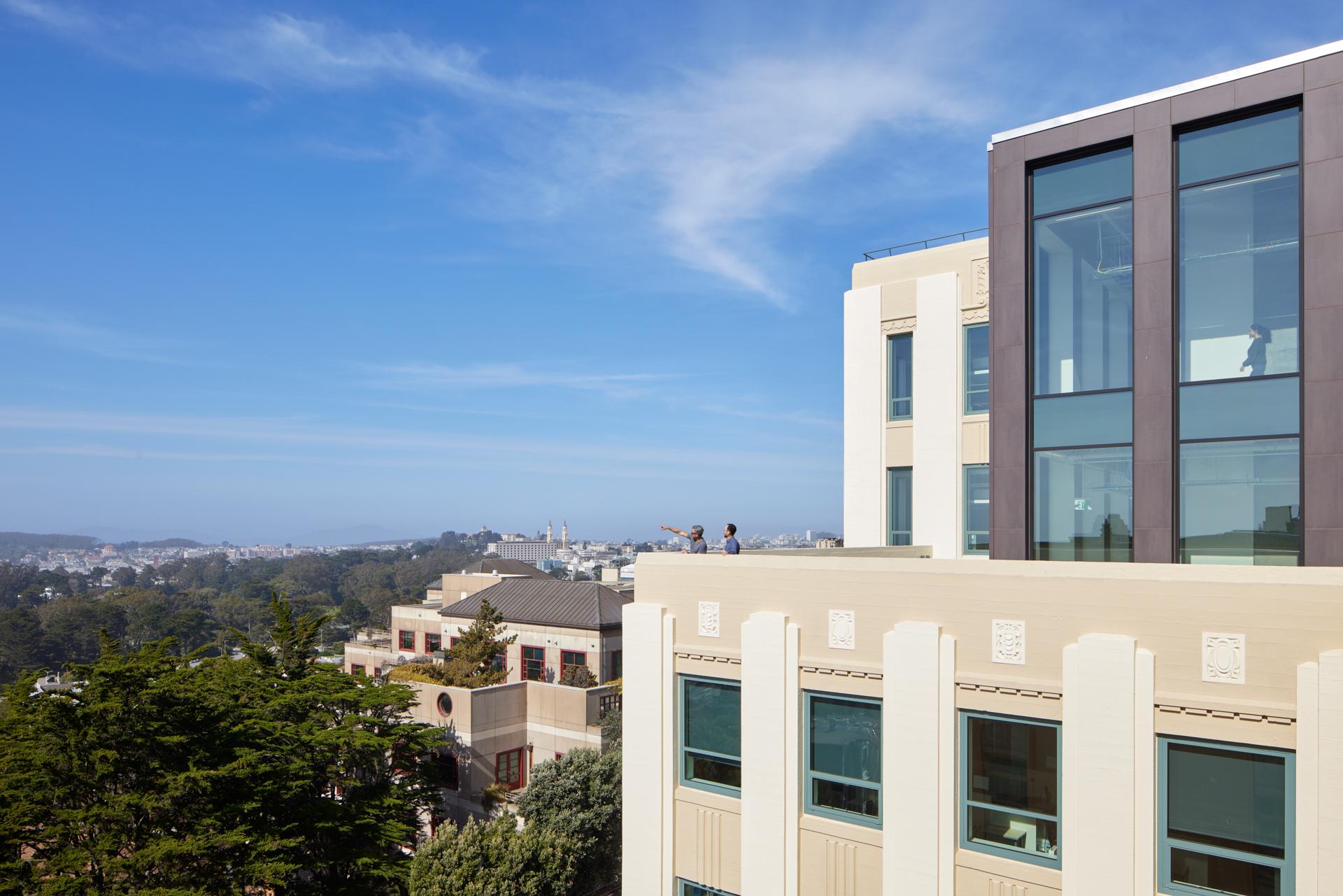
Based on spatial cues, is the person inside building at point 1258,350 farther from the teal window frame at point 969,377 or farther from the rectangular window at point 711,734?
the rectangular window at point 711,734

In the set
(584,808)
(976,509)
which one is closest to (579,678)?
(584,808)

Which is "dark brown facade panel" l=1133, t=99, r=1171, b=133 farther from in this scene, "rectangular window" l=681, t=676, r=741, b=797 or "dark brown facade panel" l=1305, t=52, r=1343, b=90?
"rectangular window" l=681, t=676, r=741, b=797

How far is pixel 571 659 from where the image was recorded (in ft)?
144

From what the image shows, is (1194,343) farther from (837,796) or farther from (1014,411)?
(837,796)

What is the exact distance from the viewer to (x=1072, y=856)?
9.73 metres

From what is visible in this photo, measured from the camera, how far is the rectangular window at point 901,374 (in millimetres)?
19188

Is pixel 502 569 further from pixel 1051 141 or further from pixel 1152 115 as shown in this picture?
pixel 1152 115

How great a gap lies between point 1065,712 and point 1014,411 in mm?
4877

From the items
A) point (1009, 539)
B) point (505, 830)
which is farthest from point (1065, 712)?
point (505, 830)

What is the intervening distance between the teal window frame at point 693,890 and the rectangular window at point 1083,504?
6907mm

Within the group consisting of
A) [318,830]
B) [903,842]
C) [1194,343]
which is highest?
[1194,343]

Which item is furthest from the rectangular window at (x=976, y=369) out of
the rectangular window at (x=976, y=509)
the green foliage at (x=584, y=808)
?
the green foliage at (x=584, y=808)

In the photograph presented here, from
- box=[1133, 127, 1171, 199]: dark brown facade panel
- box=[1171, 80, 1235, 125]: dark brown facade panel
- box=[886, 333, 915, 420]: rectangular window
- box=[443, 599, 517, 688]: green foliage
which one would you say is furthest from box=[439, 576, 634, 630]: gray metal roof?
box=[1171, 80, 1235, 125]: dark brown facade panel

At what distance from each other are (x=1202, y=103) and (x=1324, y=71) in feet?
4.33
